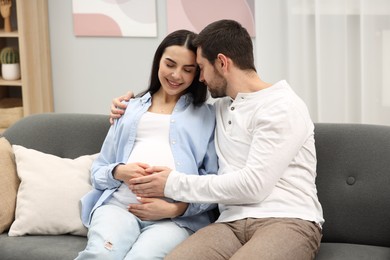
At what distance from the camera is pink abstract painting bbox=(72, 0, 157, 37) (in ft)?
13.1

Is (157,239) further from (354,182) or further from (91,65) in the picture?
(91,65)

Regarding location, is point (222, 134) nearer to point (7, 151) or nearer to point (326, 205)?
point (326, 205)

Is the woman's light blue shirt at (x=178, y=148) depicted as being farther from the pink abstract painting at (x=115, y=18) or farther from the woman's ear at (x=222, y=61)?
the pink abstract painting at (x=115, y=18)

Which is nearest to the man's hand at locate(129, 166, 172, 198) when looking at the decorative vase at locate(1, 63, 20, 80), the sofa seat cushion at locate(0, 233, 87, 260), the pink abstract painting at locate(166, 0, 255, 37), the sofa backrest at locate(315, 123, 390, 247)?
the sofa seat cushion at locate(0, 233, 87, 260)

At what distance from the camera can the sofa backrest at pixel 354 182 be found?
2.44m

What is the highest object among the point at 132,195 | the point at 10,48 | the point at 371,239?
the point at 10,48

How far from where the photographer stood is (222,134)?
96.8 inches

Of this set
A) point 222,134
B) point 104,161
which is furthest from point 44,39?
point 222,134

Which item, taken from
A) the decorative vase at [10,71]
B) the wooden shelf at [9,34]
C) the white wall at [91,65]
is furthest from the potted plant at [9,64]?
the white wall at [91,65]

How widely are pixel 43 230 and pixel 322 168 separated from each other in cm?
102

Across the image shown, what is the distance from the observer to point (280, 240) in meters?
2.13

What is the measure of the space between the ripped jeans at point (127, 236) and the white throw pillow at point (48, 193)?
161mm

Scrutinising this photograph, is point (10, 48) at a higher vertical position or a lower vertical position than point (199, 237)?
higher

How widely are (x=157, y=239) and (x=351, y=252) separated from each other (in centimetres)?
64
